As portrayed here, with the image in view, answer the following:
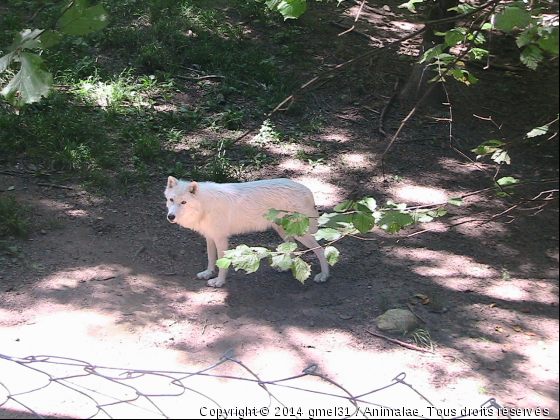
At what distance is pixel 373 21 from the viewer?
479 inches

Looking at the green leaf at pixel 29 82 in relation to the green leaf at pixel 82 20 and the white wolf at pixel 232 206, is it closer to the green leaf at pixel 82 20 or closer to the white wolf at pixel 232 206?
the green leaf at pixel 82 20

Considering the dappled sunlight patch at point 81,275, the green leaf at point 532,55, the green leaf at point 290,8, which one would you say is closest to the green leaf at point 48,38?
the green leaf at point 290,8

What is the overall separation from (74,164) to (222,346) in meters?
4.13

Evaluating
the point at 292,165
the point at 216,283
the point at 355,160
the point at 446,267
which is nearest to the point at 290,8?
the point at 216,283

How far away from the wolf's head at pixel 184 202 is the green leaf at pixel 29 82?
3.31 meters

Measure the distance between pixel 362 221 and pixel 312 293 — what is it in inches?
113

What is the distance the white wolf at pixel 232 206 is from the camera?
5.71 metres

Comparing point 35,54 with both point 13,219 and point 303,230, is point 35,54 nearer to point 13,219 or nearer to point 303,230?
point 303,230

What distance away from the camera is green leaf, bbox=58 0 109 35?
7.84 feet

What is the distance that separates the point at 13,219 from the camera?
6.42 m

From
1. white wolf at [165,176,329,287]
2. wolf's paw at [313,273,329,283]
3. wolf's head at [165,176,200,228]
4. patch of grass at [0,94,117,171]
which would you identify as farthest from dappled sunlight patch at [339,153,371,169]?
patch of grass at [0,94,117,171]

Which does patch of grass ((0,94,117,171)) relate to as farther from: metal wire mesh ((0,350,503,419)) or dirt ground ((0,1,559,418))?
metal wire mesh ((0,350,503,419))

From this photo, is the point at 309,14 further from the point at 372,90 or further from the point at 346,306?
the point at 346,306

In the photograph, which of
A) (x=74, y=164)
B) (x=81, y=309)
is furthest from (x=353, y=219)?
(x=74, y=164)
